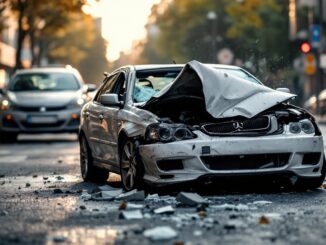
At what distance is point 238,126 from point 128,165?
1.25 meters

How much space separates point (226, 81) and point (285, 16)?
2799 inches

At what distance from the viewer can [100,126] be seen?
41.1 ft

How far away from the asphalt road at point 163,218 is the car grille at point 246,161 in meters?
0.28

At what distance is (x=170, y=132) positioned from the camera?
10367mm

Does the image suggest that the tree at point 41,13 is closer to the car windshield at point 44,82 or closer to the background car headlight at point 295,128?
the car windshield at point 44,82

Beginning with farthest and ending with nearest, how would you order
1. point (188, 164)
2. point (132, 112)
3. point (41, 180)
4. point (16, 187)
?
point (41, 180)
point (16, 187)
point (132, 112)
point (188, 164)

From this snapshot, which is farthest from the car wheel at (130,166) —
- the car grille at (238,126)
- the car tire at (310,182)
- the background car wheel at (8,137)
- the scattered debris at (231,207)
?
the background car wheel at (8,137)

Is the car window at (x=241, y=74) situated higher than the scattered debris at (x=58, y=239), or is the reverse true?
the car window at (x=241, y=74)

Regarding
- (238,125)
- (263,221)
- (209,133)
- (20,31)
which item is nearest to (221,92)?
(238,125)

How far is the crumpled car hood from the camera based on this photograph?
10.7 metres

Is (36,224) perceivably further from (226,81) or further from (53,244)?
(226,81)

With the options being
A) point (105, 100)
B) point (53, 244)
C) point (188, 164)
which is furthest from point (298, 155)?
point (53, 244)

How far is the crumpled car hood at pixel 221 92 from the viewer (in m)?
10.7

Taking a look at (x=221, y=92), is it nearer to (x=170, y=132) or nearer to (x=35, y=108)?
(x=170, y=132)
